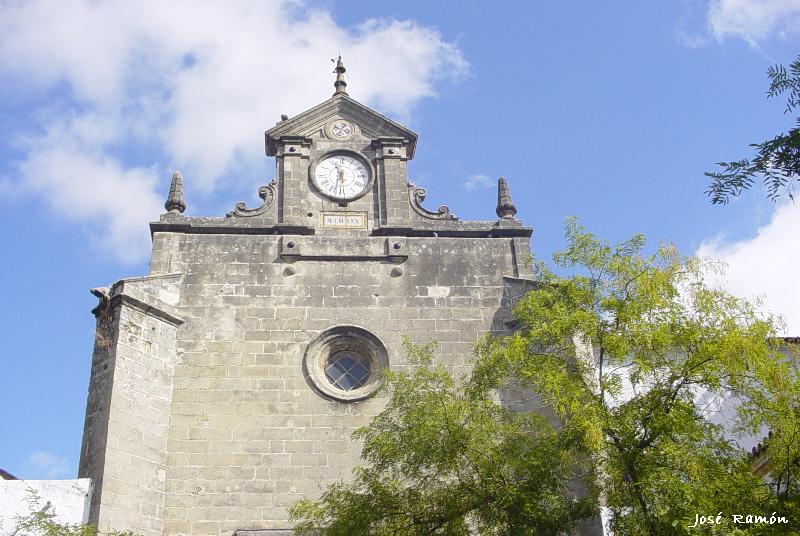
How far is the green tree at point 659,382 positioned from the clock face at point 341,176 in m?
6.61

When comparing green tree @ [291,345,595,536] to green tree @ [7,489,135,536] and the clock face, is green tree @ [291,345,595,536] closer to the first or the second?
green tree @ [7,489,135,536]

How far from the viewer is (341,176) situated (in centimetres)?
1855

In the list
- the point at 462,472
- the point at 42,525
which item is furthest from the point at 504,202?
the point at 42,525

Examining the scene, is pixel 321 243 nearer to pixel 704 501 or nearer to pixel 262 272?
pixel 262 272

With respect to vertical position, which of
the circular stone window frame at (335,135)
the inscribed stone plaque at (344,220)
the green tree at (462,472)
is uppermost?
the circular stone window frame at (335,135)

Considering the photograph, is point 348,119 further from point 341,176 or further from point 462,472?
point 462,472

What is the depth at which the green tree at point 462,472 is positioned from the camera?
1105cm

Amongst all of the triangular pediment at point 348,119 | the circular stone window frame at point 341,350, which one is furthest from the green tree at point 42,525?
the triangular pediment at point 348,119

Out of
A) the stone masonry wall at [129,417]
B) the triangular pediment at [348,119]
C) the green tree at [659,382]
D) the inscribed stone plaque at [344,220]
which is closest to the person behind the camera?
the green tree at [659,382]

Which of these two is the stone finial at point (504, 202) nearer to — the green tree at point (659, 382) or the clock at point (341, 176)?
the clock at point (341, 176)

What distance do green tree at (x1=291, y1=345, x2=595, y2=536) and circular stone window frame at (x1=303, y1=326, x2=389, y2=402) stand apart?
3.78 m

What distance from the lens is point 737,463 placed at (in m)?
10.5

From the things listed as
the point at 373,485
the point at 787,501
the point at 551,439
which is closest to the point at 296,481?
the point at 373,485

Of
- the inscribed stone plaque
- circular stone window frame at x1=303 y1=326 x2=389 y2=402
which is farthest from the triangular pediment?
circular stone window frame at x1=303 y1=326 x2=389 y2=402
